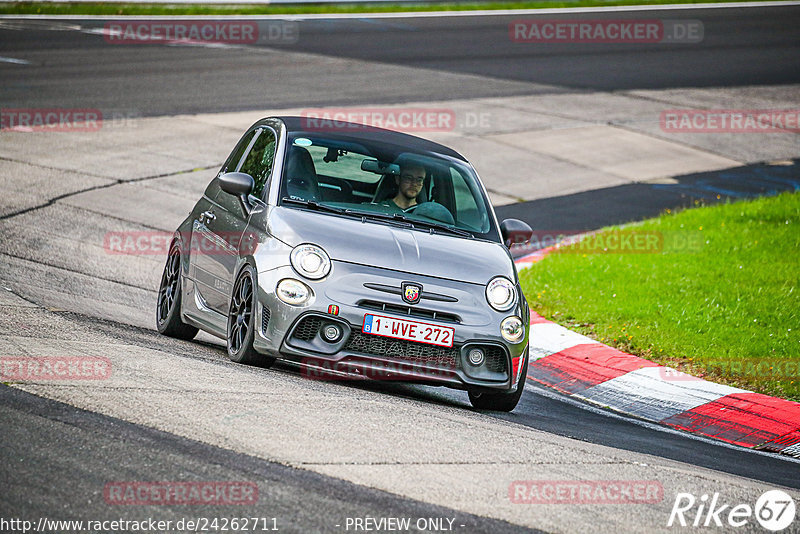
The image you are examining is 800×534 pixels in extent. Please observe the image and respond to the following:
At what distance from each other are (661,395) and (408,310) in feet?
8.58

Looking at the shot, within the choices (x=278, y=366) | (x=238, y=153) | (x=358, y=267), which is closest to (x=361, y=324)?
(x=358, y=267)

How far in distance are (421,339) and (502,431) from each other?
84 centimetres

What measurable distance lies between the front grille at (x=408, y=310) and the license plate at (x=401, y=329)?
0.18 ft

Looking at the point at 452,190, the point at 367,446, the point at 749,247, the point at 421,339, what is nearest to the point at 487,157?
the point at 749,247

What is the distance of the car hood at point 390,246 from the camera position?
7.03m

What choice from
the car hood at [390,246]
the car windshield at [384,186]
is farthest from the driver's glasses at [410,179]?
the car hood at [390,246]

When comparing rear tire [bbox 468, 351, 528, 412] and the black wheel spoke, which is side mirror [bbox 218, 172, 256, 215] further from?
rear tire [bbox 468, 351, 528, 412]

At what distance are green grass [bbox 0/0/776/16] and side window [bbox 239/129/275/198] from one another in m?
Result: 21.1

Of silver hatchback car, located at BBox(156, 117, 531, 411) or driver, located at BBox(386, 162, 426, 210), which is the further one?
driver, located at BBox(386, 162, 426, 210)

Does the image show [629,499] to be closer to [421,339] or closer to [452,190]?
[421,339]

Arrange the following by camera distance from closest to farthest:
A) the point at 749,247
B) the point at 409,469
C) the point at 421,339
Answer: the point at 409,469 → the point at 421,339 → the point at 749,247

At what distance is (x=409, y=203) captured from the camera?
26.3 feet

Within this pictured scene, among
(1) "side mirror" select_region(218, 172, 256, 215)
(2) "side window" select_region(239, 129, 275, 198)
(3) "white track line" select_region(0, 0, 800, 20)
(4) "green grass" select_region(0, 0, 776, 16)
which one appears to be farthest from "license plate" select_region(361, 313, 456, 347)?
(4) "green grass" select_region(0, 0, 776, 16)

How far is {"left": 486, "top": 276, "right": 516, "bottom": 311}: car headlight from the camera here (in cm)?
716
